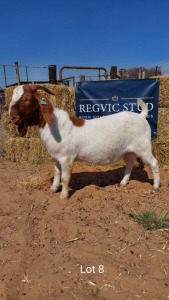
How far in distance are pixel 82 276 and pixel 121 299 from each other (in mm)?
495

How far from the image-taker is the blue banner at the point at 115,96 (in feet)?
23.6

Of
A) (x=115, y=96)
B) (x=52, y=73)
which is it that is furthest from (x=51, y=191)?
(x=52, y=73)

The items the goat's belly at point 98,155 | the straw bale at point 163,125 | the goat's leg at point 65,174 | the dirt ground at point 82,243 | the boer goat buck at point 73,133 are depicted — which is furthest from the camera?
the straw bale at point 163,125

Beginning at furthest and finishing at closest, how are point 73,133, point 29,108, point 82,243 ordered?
point 73,133 → point 29,108 → point 82,243

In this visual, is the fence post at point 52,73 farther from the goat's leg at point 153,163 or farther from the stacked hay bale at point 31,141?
the goat's leg at point 153,163

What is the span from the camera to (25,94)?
456 centimetres

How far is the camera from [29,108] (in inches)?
183

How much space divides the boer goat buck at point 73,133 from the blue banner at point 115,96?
1714 millimetres

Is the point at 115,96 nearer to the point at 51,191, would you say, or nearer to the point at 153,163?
the point at 153,163

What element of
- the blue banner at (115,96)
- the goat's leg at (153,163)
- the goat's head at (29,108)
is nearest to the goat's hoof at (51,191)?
the goat's head at (29,108)

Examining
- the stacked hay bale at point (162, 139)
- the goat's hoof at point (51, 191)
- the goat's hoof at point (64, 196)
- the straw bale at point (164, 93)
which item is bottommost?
the goat's hoof at point (51, 191)

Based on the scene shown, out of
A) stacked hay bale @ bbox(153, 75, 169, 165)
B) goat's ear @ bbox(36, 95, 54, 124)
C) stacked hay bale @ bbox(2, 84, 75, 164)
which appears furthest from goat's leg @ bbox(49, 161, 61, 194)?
stacked hay bale @ bbox(153, 75, 169, 165)

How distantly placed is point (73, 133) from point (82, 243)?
6.62 feet

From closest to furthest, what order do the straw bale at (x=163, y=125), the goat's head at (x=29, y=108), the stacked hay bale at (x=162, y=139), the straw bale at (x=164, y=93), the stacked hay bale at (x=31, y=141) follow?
the goat's head at (x=29, y=108), the stacked hay bale at (x=162, y=139), the straw bale at (x=163, y=125), the stacked hay bale at (x=31, y=141), the straw bale at (x=164, y=93)
